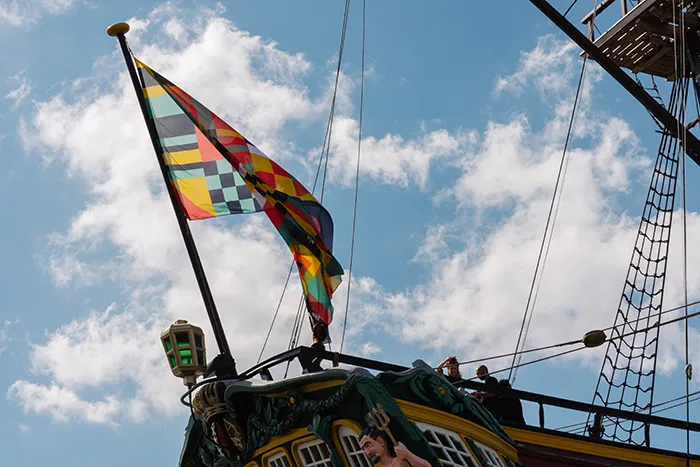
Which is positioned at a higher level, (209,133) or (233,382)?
(209,133)

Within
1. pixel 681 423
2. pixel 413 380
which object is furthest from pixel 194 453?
pixel 681 423

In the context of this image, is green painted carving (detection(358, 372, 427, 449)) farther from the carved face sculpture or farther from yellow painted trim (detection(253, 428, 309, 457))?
yellow painted trim (detection(253, 428, 309, 457))

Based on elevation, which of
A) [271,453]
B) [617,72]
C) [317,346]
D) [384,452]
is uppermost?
[617,72]

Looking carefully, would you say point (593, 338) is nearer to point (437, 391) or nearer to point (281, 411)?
point (437, 391)

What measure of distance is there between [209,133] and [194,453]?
3.44 meters

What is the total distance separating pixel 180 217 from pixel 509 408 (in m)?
4.14

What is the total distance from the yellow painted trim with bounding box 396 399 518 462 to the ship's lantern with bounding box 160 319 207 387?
6.34ft

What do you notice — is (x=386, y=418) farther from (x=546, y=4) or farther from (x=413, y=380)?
(x=546, y=4)

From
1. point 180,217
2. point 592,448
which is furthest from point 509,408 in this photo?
point 180,217

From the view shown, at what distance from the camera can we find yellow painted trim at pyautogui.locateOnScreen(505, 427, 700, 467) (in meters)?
12.7

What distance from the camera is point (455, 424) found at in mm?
11625

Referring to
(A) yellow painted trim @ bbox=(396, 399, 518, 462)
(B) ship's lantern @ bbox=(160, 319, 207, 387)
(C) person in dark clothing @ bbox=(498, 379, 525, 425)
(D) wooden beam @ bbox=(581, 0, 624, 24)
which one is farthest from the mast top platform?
(B) ship's lantern @ bbox=(160, 319, 207, 387)

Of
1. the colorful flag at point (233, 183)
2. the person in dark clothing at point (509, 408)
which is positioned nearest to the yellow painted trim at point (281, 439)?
the colorful flag at point (233, 183)

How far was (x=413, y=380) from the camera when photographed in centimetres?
1149
